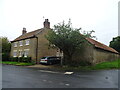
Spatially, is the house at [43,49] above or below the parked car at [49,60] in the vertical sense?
above

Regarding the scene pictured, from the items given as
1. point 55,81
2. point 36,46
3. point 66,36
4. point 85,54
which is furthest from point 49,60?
point 55,81

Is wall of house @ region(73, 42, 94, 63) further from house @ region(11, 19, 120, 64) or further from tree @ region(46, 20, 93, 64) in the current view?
tree @ region(46, 20, 93, 64)

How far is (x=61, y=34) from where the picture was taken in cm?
2102

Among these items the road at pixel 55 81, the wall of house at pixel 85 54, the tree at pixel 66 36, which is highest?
the tree at pixel 66 36

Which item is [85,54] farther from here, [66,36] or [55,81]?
[55,81]

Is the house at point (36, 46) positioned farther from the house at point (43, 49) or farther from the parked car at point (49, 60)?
the parked car at point (49, 60)

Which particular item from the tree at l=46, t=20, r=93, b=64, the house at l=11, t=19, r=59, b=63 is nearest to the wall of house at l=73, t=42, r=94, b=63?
the tree at l=46, t=20, r=93, b=64

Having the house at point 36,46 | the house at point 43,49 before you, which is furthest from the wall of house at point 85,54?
the house at point 36,46

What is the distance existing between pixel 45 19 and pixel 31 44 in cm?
725

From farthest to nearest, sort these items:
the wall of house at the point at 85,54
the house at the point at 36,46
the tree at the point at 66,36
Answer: the house at the point at 36,46
the wall of house at the point at 85,54
the tree at the point at 66,36

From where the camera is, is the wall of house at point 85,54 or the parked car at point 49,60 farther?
the parked car at point 49,60

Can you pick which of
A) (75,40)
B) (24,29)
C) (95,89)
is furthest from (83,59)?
(24,29)

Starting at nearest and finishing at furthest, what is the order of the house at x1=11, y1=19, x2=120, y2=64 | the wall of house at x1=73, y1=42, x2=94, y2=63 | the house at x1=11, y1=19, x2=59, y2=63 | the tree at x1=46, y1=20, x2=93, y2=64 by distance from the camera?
the tree at x1=46, y1=20, x2=93, y2=64
the wall of house at x1=73, y1=42, x2=94, y2=63
the house at x1=11, y1=19, x2=120, y2=64
the house at x1=11, y1=19, x2=59, y2=63

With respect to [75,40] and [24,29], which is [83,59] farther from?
[24,29]
